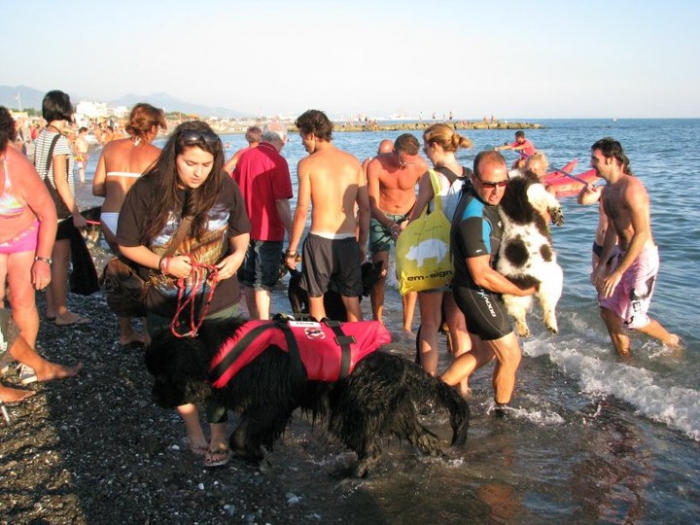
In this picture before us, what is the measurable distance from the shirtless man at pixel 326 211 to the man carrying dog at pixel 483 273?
145 cm

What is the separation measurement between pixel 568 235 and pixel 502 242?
350 inches

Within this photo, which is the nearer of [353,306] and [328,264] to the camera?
[328,264]

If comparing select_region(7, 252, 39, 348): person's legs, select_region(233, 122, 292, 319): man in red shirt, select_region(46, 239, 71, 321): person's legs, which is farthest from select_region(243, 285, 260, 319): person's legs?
select_region(7, 252, 39, 348): person's legs

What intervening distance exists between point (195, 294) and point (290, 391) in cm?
77

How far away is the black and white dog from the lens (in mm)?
3670

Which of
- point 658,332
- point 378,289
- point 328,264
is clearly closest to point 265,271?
point 328,264

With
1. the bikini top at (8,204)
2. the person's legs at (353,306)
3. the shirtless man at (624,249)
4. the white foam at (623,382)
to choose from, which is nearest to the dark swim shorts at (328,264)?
the person's legs at (353,306)

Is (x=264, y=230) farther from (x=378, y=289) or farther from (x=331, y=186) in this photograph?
(x=378, y=289)

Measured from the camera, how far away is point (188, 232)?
3.07 metres

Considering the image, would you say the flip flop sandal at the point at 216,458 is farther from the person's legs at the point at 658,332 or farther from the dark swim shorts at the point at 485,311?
the person's legs at the point at 658,332

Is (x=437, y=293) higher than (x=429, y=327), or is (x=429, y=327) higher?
(x=437, y=293)

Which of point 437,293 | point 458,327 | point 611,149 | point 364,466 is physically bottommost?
point 364,466

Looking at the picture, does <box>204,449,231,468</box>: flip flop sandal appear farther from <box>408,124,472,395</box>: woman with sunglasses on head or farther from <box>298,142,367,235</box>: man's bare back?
<box>298,142,367,235</box>: man's bare back

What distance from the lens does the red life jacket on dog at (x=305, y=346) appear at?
118 inches
